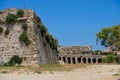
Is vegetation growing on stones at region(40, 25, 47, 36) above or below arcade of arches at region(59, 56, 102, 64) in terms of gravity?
above

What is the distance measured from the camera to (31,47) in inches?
1379

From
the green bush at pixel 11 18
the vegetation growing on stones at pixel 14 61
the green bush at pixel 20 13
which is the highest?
the green bush at pixel 20 13

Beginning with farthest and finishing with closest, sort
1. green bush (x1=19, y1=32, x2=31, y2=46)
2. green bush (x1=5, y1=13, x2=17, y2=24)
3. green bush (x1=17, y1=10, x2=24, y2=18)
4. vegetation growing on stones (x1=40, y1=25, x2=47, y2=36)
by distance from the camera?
1. vegetation growing on stones (x1=40, y1=25, x2=47, y2=36)
2. green bush (x1=5, y1=13, x2=17, y2=24)
3. green bush (x1=17, y1=10, x2=24, y2=18)
4. green bush (x1=19, y1=32, x2=31, y2=46)

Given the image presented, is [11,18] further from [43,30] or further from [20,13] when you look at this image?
[43,30]

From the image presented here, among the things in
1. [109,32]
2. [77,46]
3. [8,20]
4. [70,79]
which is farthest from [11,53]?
[77,46]

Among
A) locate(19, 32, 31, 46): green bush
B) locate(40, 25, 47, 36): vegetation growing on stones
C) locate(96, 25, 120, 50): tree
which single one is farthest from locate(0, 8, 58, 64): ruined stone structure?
locate(96, 25, 120, 50): tree

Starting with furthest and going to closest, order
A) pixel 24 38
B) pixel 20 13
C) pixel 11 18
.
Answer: pixel 11 18 < pixel 20 13 < pixel 24 38

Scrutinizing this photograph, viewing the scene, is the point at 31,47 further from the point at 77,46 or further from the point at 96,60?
the point at 77,46

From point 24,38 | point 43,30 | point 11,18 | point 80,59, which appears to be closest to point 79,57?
point 80,59

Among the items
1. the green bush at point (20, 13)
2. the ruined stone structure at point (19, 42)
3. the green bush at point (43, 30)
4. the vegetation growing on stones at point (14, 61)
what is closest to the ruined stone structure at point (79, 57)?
the green bush at point (43, 30)

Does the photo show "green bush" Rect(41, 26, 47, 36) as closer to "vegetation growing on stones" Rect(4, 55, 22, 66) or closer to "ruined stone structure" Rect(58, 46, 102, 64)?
"vegetation growing on stones" Rect(4, 55, 22, 66)

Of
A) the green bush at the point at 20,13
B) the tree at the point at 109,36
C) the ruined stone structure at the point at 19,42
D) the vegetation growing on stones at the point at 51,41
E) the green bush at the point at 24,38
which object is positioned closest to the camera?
the ruined stone structure at the point at 19,42

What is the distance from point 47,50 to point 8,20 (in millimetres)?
9190

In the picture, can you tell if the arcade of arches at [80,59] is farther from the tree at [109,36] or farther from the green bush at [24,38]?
the green bush at [24,38]
